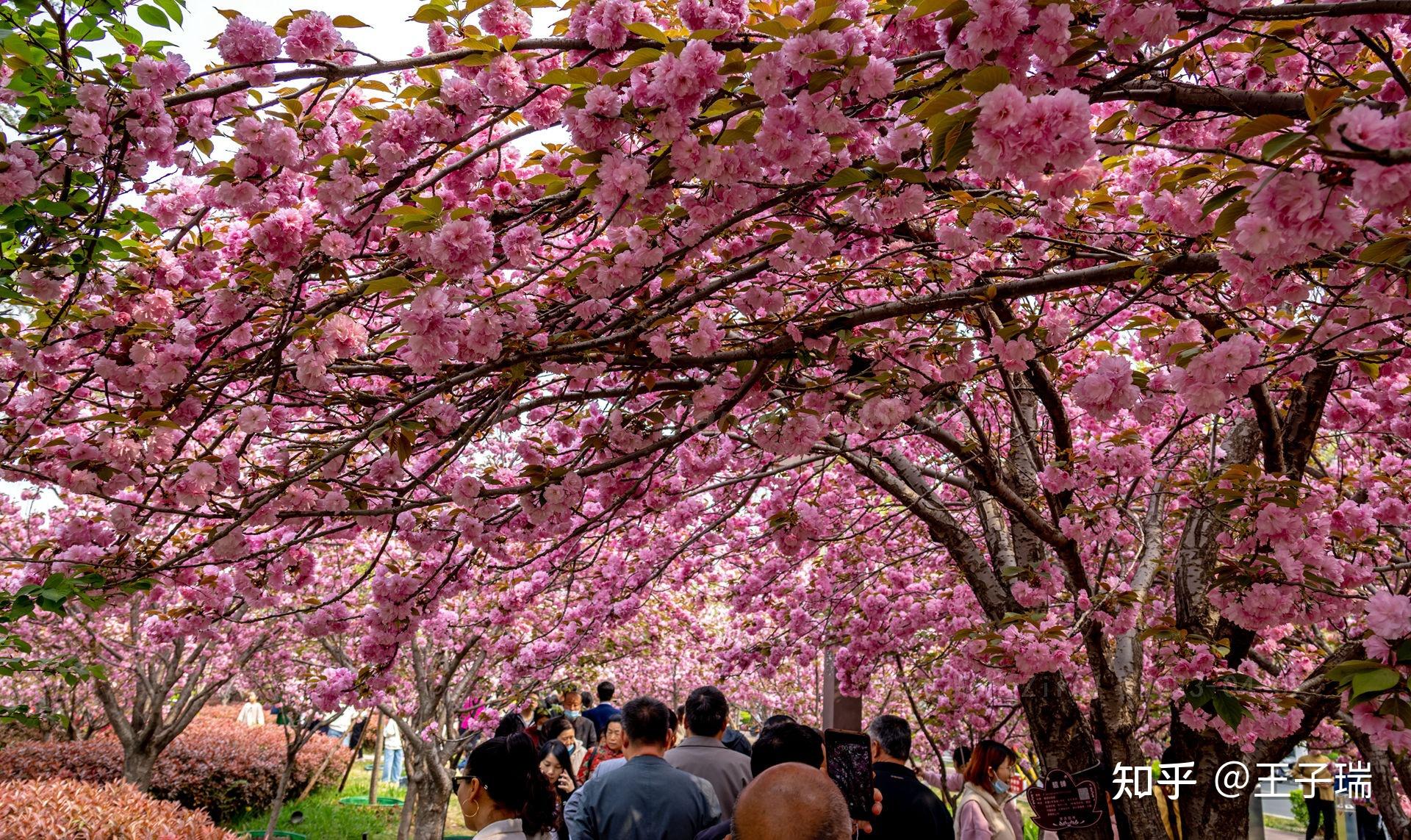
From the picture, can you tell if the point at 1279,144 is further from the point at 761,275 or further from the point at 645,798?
the point at 645,798

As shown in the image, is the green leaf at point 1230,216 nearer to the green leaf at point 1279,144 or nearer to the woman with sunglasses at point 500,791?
the green leaf at point 1279,144

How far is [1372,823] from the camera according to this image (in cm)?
921

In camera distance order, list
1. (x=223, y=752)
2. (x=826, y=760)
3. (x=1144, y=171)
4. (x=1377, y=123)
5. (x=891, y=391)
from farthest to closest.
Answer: (x=223, y=752), (x=1144, y=171), (x=826, y=760), (x=891, y=391), (x=1377, y=123)

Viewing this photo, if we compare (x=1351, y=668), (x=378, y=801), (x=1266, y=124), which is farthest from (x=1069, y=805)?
(x=378, y=801)

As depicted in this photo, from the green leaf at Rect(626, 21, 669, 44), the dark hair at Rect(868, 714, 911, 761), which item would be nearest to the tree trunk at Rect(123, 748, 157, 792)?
the dark hair at Rect(868, 714, 911, 761)

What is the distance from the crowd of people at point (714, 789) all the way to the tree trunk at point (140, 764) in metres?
5.63

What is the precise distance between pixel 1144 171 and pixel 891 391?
1844mm

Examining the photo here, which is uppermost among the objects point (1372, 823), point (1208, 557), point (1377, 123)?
point (1377, 123)

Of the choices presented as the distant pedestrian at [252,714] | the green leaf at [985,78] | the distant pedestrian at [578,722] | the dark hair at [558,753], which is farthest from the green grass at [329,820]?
the green leaf at [985,78]

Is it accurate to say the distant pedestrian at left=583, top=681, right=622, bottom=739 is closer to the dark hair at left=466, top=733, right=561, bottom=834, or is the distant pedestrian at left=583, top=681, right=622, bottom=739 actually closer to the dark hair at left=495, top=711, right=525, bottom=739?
the dark hair at left=495, top=711, right=525, bottom=739

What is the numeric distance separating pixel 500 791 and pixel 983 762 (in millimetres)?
2717

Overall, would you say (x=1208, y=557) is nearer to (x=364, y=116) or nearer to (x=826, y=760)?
(x=826, y=760)

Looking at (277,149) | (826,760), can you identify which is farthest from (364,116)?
(826,760)

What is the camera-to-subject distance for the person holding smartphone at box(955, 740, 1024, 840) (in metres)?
4.23
